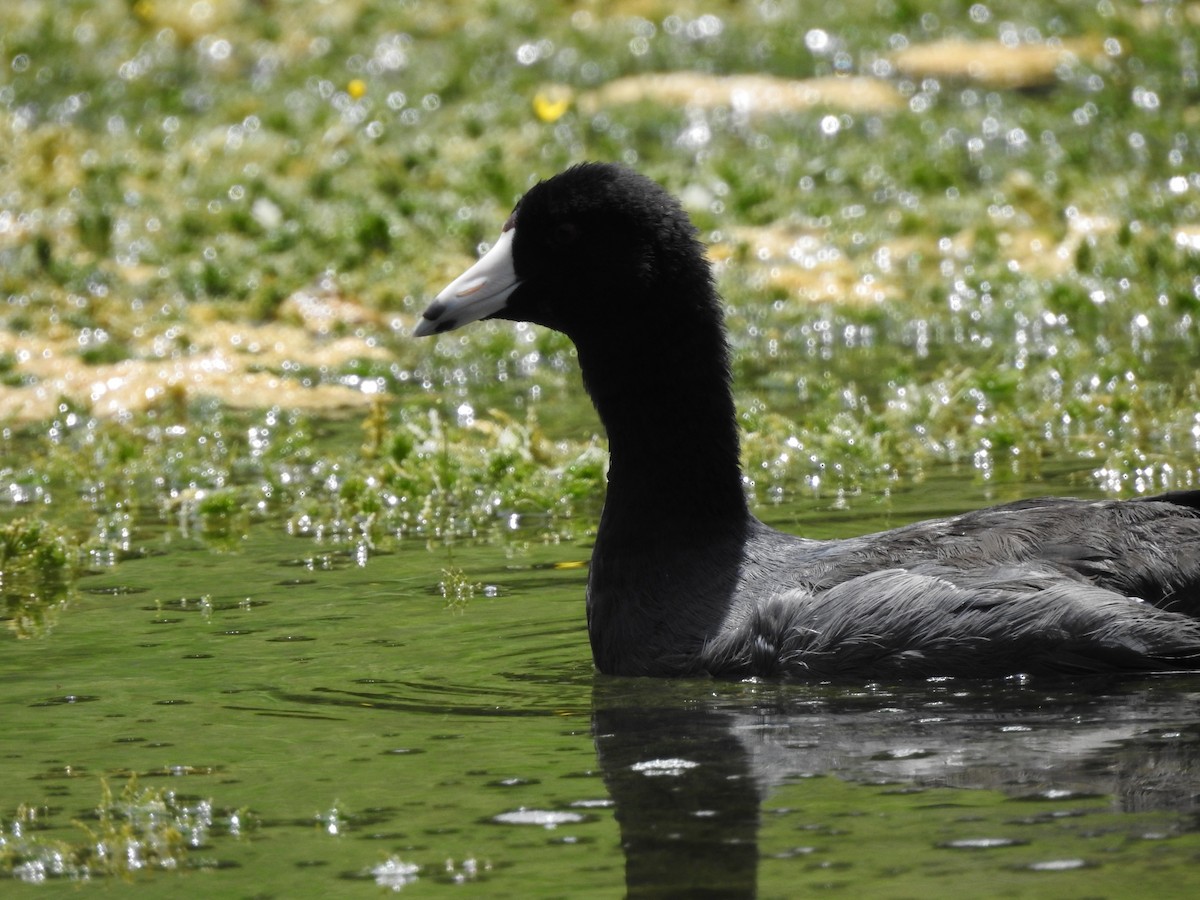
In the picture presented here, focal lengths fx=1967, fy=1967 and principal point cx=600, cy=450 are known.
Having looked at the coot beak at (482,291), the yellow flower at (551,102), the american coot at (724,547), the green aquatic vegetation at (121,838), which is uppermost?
the yellow flower at (551,102)

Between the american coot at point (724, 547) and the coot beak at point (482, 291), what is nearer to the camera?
the american coot at point (724, 547)

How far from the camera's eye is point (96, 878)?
4.23 meters

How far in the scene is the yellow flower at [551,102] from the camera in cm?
1562

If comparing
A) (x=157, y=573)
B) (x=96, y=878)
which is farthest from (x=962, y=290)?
(x=96, y=878)

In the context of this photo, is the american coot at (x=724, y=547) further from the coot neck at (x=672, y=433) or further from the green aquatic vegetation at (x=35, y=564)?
the green aquatic vegetation at (x=35, y=564)

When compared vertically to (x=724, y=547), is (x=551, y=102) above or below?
above

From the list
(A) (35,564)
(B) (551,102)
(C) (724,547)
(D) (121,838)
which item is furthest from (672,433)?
(B) (551,102)

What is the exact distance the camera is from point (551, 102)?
16.4 m

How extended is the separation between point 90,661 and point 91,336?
6.08 metres

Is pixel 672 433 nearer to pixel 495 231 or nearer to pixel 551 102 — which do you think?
pixel 495 231

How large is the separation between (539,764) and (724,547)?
4.30 ft

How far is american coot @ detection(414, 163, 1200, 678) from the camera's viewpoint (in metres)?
5.43

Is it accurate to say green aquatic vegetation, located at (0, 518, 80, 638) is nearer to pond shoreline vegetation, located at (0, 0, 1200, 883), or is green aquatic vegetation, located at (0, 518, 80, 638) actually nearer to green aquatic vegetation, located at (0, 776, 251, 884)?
pond shoreline vegetation, located at (0, 0, 1200, 883)

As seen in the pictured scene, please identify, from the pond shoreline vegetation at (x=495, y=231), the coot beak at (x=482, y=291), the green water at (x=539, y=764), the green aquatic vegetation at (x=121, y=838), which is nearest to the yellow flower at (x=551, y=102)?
the pond shoreline vegetation at (x=495, y=231)
